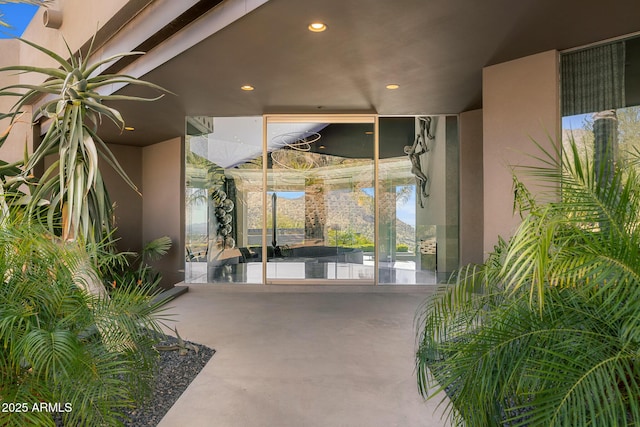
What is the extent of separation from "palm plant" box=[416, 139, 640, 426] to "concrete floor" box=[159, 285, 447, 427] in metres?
0.91

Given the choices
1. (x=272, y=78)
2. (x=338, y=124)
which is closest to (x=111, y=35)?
(x=272, y=78)

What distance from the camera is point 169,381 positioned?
2861 mm

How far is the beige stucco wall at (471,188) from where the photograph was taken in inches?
245

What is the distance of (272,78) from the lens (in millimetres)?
4691

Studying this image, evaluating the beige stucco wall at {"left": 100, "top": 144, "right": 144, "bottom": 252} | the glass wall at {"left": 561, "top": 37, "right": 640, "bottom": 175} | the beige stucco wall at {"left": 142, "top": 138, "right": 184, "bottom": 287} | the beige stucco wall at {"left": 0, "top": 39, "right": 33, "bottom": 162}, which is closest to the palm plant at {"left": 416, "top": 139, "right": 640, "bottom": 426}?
the glass wall at {"left": 561, "top": 37, "right": 640, "bottom": 175}

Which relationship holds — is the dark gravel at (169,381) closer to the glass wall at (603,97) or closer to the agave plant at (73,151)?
the agave plant at (73,151)

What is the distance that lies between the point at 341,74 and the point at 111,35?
2.65 metres

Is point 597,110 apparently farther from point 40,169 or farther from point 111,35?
point 40,169

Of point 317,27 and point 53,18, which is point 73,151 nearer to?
point 317,27

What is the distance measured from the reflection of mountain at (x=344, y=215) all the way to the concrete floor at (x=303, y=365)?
1.22 m

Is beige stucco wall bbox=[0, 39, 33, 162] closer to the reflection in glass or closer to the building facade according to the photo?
the building facade

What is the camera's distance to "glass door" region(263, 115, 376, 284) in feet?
21.4

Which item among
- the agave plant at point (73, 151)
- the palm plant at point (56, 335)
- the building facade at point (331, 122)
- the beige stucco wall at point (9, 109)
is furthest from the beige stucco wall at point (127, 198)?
the palm plant at point (56, 335)

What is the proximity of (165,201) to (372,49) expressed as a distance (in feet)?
19.9
